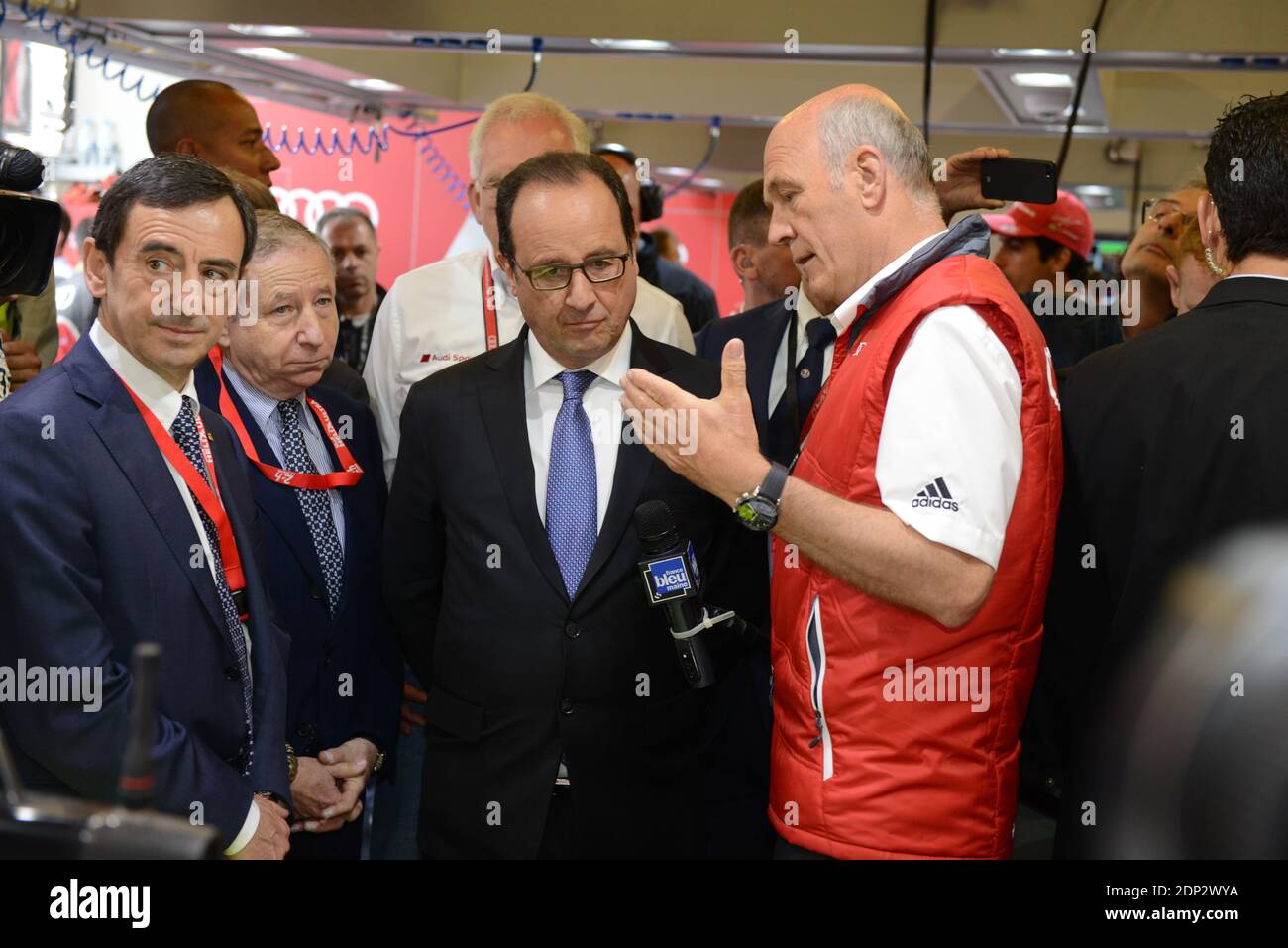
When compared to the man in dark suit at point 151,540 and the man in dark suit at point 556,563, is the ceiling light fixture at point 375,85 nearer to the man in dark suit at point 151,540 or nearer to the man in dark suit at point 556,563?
the man in dark suit at point 556,563

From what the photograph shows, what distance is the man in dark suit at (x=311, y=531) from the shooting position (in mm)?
2334

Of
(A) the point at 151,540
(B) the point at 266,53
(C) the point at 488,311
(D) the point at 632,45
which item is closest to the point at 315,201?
(B) the point at 266,53

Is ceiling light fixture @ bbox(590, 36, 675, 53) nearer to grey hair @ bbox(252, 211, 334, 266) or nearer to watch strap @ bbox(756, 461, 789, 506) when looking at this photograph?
grey hair @ bbox(252, 211, 334, 266)

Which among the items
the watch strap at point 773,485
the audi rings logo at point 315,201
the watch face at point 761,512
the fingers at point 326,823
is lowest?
the fingers at point 326,823

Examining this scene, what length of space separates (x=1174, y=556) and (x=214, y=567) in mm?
1385

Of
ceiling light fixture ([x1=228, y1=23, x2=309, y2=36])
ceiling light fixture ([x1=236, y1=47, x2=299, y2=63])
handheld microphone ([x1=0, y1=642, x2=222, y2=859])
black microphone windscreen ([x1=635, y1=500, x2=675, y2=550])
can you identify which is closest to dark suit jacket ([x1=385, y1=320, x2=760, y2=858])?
black microphone windscreen ([x1=635, y1=500, x2=675, y2=550])

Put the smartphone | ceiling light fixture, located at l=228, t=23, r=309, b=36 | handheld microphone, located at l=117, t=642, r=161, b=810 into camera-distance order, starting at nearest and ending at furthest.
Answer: handheld microphone, located at l=117, t=642, r=161, b=810 < the smartphone < ceiling light fixture, located at l=228, t=23, r=309, b=36

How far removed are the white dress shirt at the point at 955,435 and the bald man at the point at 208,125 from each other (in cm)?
221

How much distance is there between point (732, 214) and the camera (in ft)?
12.7

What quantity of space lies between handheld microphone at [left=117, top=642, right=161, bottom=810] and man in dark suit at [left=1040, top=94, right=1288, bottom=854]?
4.49 ft

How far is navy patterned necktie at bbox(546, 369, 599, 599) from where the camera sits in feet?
7.13

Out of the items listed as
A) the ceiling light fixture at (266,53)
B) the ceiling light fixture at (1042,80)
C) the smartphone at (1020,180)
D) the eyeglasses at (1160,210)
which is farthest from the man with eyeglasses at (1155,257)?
the ceiling light fixture at (266,53)
